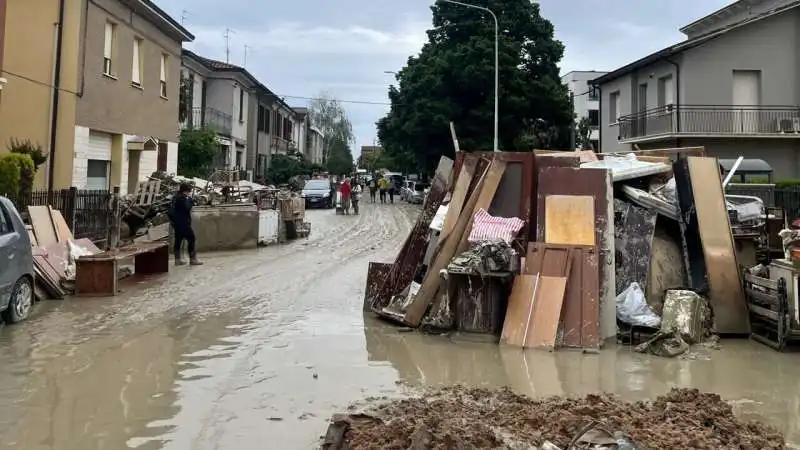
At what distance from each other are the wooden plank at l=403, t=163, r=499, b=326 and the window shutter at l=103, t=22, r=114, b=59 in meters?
15.0

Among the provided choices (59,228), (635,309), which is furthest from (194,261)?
(635,309)

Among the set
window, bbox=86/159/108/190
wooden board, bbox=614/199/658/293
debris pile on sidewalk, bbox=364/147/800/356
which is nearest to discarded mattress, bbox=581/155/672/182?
debris pile on sidewalk, bbox=364/147/800/356

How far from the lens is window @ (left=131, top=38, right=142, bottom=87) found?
22469 millimetres

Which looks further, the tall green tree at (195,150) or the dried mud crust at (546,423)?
the tall green tree at (195,150)

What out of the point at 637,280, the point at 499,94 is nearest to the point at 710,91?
the point at 499,94

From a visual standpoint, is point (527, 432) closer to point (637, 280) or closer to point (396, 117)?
point (637, 280)

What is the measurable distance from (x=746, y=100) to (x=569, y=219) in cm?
2434

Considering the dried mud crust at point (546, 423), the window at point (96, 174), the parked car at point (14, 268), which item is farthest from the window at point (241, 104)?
the dried mud crust at point (546, 423)

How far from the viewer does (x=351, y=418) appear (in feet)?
16.0

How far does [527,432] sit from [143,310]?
7129 mm

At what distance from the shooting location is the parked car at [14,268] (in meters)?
8.70

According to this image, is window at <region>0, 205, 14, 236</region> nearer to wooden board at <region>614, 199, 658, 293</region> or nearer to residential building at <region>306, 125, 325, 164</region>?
wooden board at <region>614, 199, 658, 293</region>

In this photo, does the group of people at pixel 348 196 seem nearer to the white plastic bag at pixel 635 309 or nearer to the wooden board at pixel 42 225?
the wooden board at pixel 42 225

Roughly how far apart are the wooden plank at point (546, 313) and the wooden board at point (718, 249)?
2149 mm
